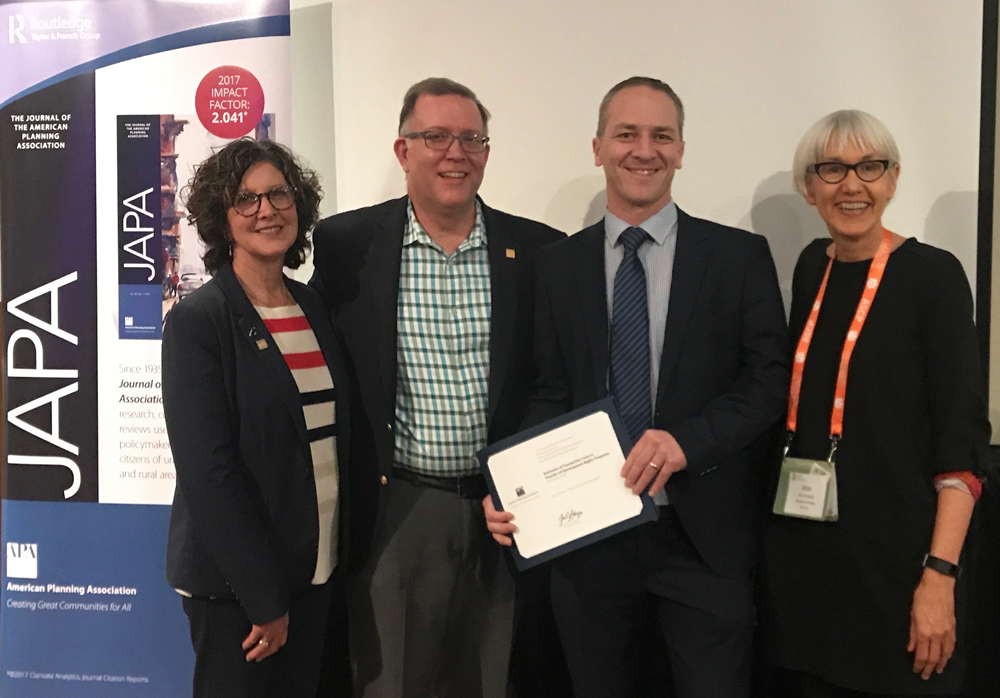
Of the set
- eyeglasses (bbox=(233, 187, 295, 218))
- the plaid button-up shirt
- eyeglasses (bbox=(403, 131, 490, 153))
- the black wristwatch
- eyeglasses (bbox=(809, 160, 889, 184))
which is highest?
eyeglasses (bbox=(403, 131, 490, 153))

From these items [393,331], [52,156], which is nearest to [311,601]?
[393,331]

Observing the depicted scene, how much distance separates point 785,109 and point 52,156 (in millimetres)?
2733

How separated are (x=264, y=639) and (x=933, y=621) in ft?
5.23

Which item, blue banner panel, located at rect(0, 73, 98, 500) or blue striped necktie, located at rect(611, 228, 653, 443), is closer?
blue striped necktie, located at rect(611, 228, 653, 443)

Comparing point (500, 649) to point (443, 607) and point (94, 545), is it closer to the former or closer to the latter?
point (443, 607)

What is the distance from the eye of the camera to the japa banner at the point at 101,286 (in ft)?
8.49

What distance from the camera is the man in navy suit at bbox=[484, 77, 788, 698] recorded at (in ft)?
5.92

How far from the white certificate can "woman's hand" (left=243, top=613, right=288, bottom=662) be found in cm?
63

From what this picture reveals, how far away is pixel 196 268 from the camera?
262 centimetres

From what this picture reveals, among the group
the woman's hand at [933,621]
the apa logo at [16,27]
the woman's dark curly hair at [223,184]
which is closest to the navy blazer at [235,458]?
the woman's dark curly hair at [223,184]

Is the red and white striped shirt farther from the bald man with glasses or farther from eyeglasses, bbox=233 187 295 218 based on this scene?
eyeglasses, bbox=233 187 295 218

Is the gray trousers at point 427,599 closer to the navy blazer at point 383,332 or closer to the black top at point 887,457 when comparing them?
the navy blazer at point 383,332
